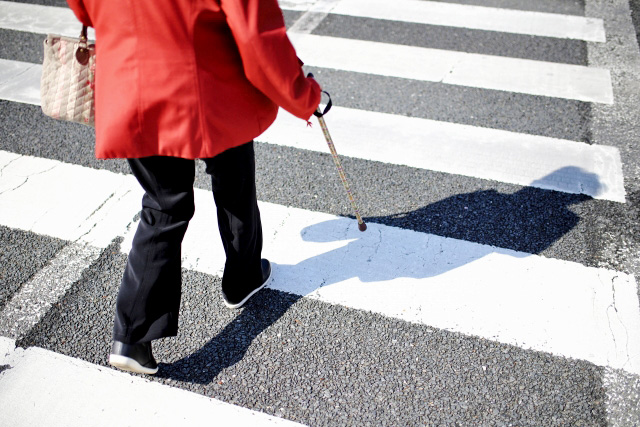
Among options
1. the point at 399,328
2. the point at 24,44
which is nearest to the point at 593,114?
the point at 399,328

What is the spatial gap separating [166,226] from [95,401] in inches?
29.5

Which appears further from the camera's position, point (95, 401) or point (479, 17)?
point (479, 17)

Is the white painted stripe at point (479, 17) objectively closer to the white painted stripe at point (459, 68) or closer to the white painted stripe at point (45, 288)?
the white painted stripe at point (459, 68)

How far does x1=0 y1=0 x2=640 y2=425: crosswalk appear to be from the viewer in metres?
2.39

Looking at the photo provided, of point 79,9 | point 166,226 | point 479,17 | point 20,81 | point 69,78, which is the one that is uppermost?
point 79,9

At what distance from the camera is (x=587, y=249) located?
10.1 feet

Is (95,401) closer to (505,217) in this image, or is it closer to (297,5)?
(505,217)

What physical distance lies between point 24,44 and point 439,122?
146 inches

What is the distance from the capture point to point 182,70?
187 cm

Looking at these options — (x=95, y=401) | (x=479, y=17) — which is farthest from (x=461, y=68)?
(x=95, y=401)

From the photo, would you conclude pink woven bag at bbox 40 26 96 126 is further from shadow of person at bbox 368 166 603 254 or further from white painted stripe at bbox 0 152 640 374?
shadow of person at bbox 368 166 603 254

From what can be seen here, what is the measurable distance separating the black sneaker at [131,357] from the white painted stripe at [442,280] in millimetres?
657

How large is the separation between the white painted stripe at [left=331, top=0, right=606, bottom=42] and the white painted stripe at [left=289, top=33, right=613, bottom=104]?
65 centimetres

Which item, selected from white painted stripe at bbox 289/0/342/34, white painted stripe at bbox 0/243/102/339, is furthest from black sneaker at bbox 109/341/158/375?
white painted stripe at bbox 289/0/342/34
